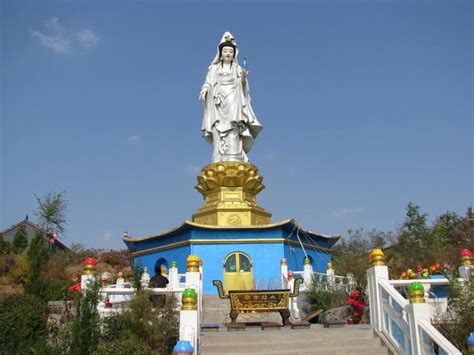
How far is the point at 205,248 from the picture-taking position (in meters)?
15.1

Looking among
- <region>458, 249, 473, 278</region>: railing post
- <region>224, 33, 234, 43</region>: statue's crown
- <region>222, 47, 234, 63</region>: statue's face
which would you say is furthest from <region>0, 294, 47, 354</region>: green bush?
<region>224, 33, 234, 43</region>: statue's crown

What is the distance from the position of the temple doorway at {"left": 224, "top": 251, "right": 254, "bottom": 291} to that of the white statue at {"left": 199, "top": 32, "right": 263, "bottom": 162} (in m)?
3.92

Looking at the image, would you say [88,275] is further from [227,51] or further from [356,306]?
[227,51]

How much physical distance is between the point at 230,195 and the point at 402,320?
1099cm

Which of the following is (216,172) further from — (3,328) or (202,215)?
(3,328)

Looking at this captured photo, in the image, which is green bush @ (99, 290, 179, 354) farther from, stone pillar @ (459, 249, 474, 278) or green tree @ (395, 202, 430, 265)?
green tree @ (395, 202, 430, 265)

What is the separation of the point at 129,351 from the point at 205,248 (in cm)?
924

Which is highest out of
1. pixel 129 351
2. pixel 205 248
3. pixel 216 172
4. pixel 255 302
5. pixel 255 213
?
pixel 216 172

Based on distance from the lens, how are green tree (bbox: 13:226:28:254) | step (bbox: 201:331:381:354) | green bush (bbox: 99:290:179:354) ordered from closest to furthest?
step (bbox: 201:331:381:354) → green bush (bbox: 99:290:179:354) → green tree (bbox: 13:226:28:254)

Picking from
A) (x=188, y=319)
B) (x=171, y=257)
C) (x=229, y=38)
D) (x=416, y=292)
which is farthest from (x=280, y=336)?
(x=229, y=38)

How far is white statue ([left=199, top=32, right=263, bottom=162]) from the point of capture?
1789 centimetres

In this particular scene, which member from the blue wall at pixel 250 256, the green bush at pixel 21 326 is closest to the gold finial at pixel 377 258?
the green bush at pixel 21 326

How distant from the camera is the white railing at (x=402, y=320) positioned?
531cm

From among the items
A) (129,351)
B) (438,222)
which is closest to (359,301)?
(129,351)
